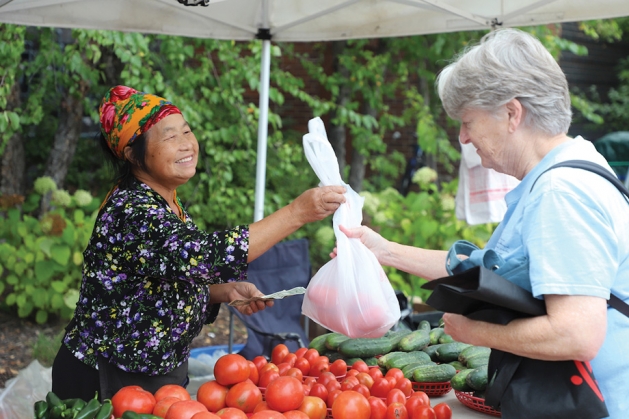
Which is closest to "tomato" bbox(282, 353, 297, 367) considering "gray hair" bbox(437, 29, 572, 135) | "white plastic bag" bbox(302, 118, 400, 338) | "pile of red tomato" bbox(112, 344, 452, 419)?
"pile of red tomato" bbox(112, 344, 452, 419)

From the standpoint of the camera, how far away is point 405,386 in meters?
2.40

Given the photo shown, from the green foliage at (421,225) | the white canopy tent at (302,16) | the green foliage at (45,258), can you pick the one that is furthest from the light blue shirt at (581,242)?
the green foliage at (45,258)

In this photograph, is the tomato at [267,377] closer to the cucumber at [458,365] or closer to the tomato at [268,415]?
the tomato at [268,415]

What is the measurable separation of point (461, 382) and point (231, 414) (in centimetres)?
89

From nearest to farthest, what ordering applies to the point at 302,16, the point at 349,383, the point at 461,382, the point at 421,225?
the point at 349,383, the point at 461,382, the point at 302,16, the point at 421,225

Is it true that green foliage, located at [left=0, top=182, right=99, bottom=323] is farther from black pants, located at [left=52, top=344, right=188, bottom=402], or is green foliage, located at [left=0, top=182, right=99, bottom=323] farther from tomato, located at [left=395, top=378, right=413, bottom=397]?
tomato, located at [left=395, top=378, right=413, bottom=397]

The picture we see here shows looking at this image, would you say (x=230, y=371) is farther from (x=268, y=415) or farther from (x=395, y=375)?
(x=395, y=375)

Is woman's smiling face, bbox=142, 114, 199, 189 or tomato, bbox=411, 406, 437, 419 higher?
woman's smiling face, bbox=142, 114, 199, 189

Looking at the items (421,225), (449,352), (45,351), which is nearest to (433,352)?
(449,352)

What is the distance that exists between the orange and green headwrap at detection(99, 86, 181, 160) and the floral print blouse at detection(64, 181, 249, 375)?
0.20 meters

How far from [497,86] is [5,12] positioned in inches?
105

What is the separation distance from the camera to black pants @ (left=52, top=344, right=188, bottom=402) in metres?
2.37

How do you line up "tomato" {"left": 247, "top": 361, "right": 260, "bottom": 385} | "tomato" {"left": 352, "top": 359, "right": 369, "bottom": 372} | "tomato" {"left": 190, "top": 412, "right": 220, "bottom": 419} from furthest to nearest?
1. "tomato" {"left": 352, "top": 359, "right": 369, "bottom": 372}
2. "tomato" {"left": 247, "top": 361, "right": 260, "bottom": 385}
3. "tomato" {"left": 190, "top": 412, "right": 220, "bottom": 419}

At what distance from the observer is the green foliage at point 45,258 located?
509cm
